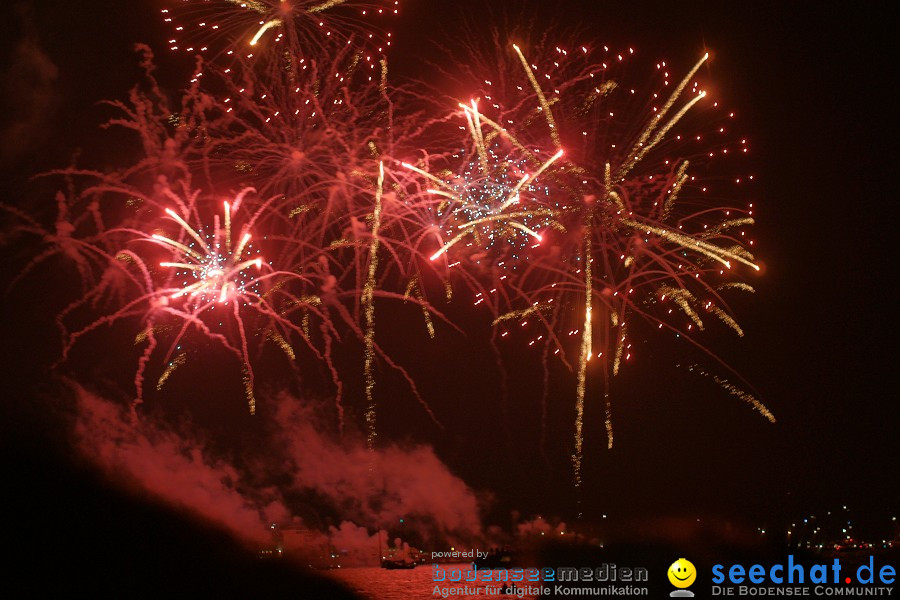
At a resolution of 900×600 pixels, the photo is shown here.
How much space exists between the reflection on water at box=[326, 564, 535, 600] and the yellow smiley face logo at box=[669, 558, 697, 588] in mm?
2636

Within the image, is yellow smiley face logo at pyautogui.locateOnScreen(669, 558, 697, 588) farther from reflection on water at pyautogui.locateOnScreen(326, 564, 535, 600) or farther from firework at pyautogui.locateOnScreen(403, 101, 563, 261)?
firework at pyautogui.locateOnScreen(403, 101, 563, 261)

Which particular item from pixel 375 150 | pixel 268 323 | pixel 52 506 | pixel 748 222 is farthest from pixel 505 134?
pixel 52 506

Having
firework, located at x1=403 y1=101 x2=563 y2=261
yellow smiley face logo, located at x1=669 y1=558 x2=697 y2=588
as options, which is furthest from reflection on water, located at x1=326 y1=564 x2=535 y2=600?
firework, located at x1=403 y1=101 x2=563 y2=261

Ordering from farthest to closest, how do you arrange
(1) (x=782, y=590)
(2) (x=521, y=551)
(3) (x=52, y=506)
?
(2) (x=521, y=551) < (1) (x=782, y=590) < (3) (x=52, y=506)

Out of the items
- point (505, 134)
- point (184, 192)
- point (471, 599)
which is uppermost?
point (505, 134)

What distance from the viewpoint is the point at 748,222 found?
1181 centimetres

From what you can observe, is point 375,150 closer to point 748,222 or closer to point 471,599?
point 748,222

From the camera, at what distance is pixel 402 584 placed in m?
18.9

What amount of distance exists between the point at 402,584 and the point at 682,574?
9527 millimetres

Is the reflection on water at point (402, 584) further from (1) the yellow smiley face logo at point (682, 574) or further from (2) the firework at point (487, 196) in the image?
(2) the firework at point (487, 196)

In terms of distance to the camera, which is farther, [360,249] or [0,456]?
[360,249]

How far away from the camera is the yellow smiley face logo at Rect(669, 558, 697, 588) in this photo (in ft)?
36.9

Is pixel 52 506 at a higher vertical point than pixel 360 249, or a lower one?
lower

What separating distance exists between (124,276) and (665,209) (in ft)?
28.6
